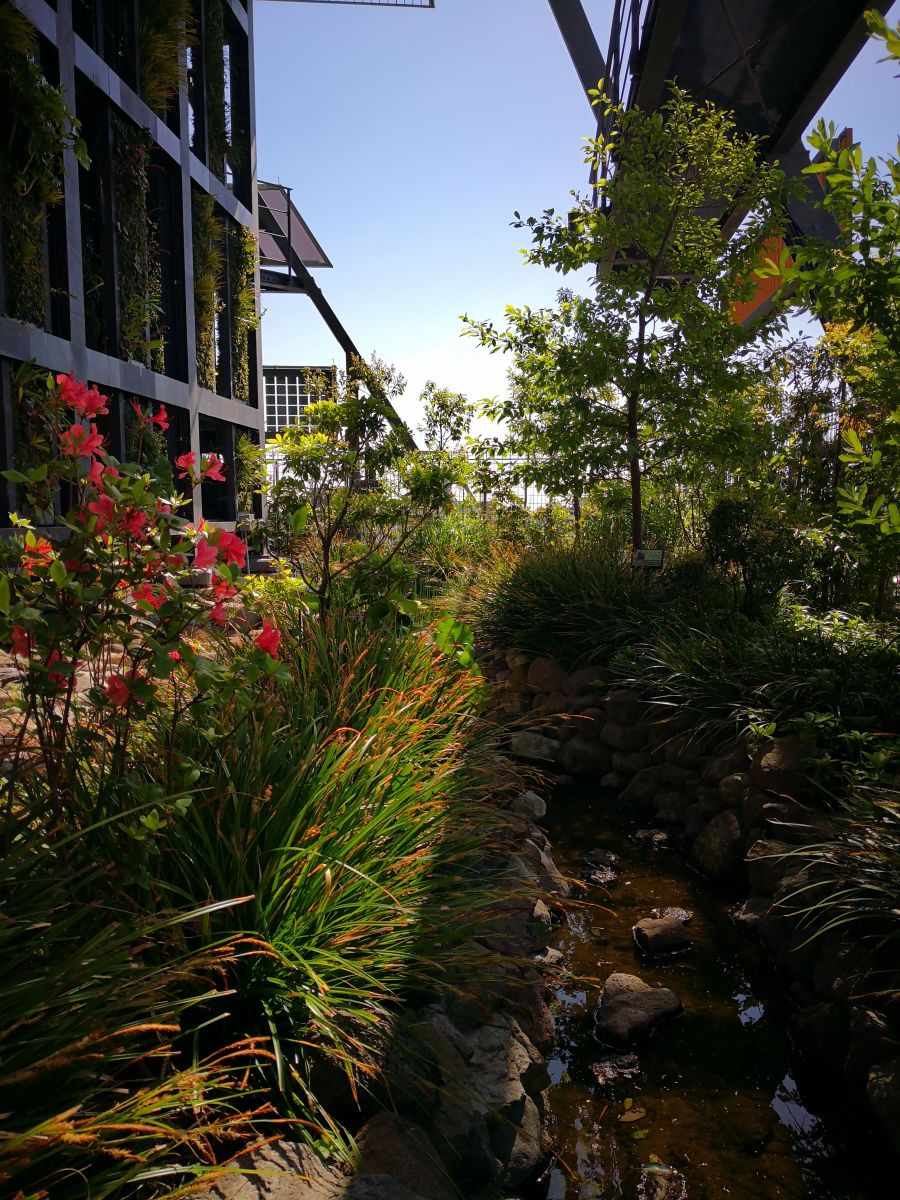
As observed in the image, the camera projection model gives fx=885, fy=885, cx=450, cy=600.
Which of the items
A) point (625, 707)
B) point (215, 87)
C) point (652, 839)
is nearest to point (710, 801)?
point (652, 839)

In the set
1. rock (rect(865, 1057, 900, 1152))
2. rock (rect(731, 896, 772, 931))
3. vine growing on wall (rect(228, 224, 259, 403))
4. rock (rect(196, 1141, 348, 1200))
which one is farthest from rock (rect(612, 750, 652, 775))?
vine growing on wall (rect(228, 224, 259, 403))

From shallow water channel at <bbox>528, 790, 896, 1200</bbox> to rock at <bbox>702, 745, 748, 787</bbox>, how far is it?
873 millimetres

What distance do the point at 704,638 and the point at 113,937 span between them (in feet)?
15.8

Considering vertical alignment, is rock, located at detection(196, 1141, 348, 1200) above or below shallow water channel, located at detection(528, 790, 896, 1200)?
above

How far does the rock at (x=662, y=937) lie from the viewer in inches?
155

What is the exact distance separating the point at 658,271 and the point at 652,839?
532 centimetres

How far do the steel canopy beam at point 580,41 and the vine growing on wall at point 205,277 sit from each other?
5.67 metres

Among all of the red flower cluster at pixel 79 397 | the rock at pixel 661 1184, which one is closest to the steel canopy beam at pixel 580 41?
the red flower cluster at pixel 79 397

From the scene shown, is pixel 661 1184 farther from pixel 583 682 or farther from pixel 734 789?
pixel 583 682

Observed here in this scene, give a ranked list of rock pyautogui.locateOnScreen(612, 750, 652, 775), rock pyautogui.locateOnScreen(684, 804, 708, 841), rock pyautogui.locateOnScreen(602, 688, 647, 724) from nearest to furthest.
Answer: rock pyautogui.locateOnScreen(684, 804, 708, 841)
rock pyautogui.locateOnScreen(612, 750, 652, 775)
rock pyautogui.locateOnScreen(602, 688, 647, 724)

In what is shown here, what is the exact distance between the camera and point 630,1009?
3.37 metres

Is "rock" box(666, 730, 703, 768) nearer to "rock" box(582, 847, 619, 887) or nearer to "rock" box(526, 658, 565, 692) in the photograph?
"rock" box(582, 847, 619, 887)

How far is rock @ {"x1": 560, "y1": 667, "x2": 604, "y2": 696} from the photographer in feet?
21.8

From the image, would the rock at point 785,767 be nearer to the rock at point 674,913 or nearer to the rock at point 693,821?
the rock at point 693,821
